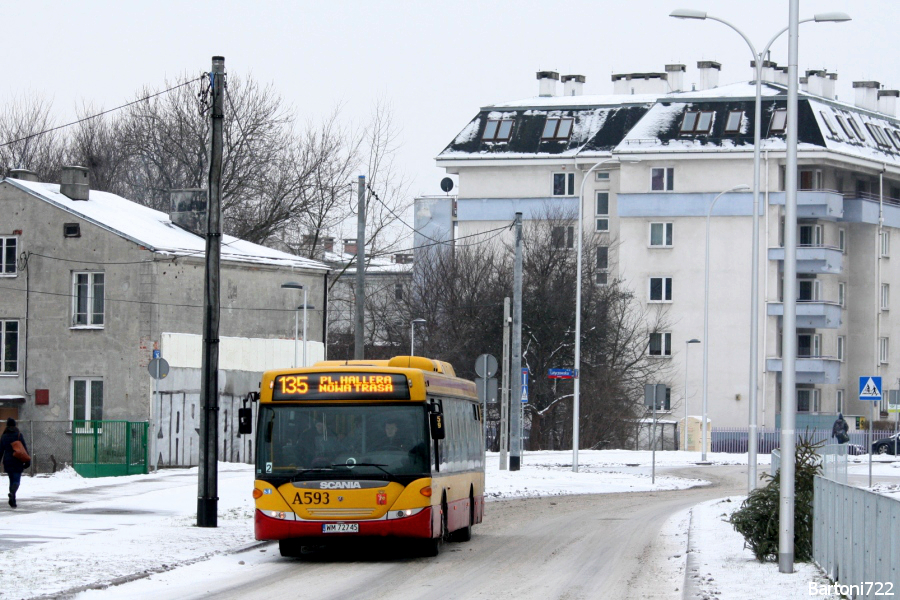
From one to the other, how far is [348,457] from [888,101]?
256 feet

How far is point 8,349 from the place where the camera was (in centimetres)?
4191

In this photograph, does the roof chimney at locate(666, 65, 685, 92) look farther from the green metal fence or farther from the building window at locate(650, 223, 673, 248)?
the green metal fence

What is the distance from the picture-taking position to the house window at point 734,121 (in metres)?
74.1

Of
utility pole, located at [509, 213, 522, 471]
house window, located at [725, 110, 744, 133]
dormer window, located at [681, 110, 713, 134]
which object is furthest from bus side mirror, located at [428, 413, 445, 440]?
dormer window, located at [681, 110, 713, 134]

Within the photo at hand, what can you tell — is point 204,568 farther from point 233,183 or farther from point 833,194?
point 833,194

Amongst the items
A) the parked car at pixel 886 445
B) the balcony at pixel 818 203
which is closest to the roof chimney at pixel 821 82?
the balcony at pixel 818 203

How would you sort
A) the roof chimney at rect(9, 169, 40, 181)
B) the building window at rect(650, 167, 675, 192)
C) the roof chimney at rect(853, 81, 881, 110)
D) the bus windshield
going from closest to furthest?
the bus windshield < the roof chimney at rect(9, 169, 40, 181) < the building window at rect(650, 167, 675, 192) < the roof chimney at rect(853, 81, 881, 110)

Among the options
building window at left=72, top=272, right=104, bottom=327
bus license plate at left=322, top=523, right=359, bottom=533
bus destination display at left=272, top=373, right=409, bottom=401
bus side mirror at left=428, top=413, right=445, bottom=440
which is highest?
building window at left=72, top=272, right=104, bottom=327

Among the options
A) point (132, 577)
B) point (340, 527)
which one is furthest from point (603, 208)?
point (132, 577)

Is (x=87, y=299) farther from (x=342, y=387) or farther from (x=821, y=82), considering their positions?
(x=821, y=82)

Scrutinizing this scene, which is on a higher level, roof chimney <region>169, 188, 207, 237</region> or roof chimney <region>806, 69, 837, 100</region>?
roof chimney <region>806, 69, 837, 100</region>

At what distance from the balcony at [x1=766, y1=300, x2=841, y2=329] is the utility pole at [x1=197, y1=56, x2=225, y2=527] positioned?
2129 inches

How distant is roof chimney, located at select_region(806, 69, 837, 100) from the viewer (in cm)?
8250

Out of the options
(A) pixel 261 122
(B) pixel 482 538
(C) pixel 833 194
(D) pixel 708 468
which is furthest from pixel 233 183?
(B) pixel 482 538
